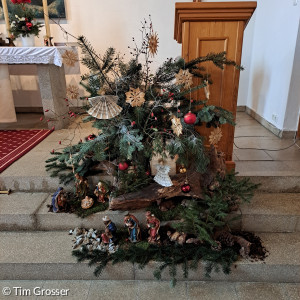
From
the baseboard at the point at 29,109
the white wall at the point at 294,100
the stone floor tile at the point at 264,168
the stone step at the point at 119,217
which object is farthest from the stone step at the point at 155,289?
the baseboard at the point at 29,109

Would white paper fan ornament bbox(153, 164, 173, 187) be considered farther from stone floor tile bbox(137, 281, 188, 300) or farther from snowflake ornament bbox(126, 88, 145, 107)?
stone floor tile bbox(137, 281, 188, 300)

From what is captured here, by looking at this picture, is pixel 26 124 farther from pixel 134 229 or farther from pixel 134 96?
pixel 134 96

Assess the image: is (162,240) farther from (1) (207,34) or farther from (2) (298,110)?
(2) (298,110)

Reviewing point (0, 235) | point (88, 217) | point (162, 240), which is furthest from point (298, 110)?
point (0, 235)

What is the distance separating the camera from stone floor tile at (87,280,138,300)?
1.78m

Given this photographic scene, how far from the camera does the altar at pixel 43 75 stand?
11.0 ft

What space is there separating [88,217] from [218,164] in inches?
42.5

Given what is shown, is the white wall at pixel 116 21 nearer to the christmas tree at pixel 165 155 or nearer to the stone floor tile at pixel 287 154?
the stone floor tile at pixel 287 154

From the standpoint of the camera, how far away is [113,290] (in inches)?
72.2

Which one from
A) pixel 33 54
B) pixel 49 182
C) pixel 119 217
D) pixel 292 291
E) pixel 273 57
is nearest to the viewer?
pixel 292 291

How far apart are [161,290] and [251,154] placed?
1.68 m

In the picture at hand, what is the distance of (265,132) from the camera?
3641mm

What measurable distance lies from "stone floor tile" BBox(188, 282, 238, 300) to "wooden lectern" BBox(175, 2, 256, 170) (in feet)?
4.21

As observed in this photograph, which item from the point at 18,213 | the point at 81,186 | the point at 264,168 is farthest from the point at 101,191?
the point at 264,168
